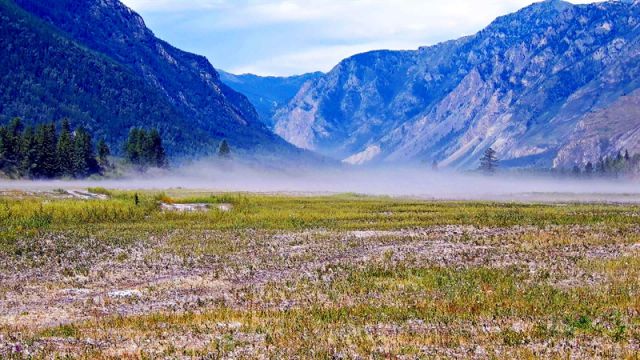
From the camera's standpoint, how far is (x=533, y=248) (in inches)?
1752

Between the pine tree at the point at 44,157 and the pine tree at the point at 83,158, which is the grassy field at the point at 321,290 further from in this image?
the pine tree at the point at 83,158

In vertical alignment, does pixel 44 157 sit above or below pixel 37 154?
below

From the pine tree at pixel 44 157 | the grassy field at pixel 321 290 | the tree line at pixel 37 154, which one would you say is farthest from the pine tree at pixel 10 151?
the grassy field at pixel 321 290

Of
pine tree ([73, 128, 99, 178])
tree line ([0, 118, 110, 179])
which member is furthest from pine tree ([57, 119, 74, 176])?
pine tree ([73, 128, 99, 178])

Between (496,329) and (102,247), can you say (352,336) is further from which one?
(102,247)

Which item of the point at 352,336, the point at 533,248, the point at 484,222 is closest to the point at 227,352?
the point at 352,336

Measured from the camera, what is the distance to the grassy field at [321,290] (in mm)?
21234

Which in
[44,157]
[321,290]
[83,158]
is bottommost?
[321,290]

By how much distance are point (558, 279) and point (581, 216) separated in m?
40.4

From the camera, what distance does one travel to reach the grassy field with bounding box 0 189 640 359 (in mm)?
21234

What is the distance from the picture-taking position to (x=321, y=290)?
31391mm

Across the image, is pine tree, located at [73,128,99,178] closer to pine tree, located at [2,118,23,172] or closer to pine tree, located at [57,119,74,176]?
pine tree, located at [57,119,74,176]

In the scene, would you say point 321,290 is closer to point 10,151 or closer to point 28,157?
point 28,157

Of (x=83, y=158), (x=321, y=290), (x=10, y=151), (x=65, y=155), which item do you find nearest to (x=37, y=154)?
(x=10, y=151)
